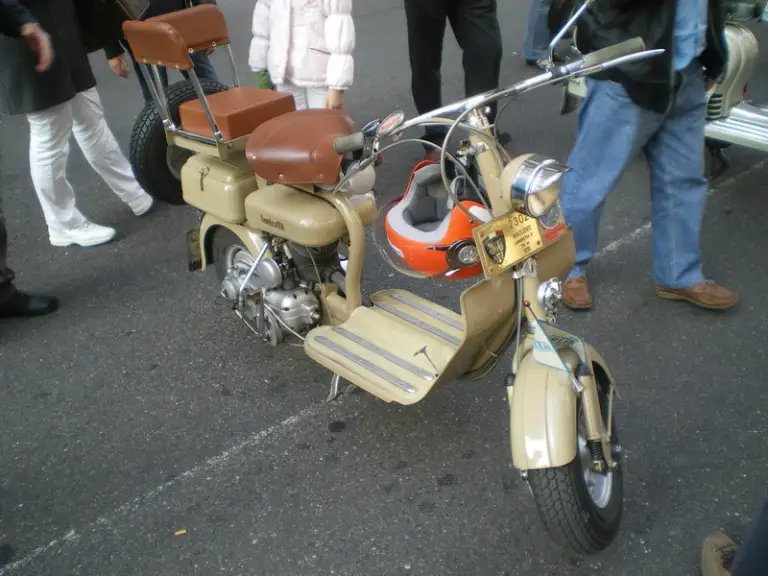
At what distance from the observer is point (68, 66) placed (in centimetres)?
324

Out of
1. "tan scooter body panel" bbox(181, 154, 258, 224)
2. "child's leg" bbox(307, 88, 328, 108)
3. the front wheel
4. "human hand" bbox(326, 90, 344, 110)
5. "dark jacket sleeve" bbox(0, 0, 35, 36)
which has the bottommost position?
the front wheel

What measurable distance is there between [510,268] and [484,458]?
0.74 m

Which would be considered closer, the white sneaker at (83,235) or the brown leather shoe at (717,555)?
the brown leather shoe at (717,555)

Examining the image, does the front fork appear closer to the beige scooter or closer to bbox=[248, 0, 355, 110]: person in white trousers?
the beige scooter

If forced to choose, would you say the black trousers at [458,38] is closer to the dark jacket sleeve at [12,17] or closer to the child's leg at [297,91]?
the child's leg at [297,91]

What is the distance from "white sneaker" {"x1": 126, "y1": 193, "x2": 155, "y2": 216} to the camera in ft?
12.9

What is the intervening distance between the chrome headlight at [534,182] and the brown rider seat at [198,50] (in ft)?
3.66

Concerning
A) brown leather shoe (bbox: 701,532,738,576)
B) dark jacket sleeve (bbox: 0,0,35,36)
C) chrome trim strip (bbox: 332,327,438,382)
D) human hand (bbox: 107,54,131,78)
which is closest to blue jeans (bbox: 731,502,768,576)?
brown leather shoe (bbox: 701,532,738,576)

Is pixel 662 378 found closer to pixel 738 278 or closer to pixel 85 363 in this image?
pixel 738 278

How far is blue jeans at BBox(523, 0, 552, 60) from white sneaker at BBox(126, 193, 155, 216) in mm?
3345

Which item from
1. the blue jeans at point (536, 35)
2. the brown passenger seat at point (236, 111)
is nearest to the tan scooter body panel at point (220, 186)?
the brown passenger seat at point (236, 111)

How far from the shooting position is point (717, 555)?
1.78 meters

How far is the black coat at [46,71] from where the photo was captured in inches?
120

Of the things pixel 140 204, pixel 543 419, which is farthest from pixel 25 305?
pixel 543 419
